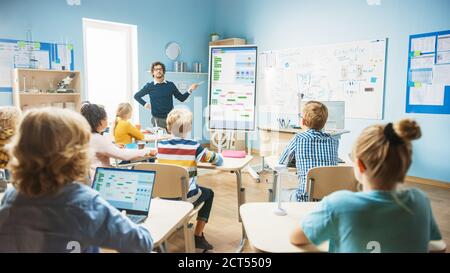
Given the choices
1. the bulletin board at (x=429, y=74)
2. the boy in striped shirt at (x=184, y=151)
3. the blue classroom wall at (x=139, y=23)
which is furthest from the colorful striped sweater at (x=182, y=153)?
the blue classroom wall at (x=139, y=23)

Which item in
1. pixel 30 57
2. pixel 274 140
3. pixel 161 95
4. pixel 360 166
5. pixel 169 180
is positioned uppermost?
pixel 30 57

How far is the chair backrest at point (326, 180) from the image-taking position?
2.35 m

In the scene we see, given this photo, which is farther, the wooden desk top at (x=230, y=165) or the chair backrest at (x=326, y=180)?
the wooden desk top at (x=230, y=165)

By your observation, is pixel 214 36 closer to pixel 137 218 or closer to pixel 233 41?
pixel 233 41

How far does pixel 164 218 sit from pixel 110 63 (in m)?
5.60

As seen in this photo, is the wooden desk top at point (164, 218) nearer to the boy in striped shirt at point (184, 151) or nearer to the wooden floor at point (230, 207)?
the boy in striped shirt at point (184, 151)

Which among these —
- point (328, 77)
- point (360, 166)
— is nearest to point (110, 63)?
point (328, 77)

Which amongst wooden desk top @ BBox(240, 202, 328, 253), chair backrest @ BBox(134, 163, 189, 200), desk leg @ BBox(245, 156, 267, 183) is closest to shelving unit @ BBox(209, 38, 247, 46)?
desk leg @ BBox(245, 156, 267, 183)

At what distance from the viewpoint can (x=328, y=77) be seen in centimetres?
615

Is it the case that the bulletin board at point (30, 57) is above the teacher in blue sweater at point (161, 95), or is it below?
above

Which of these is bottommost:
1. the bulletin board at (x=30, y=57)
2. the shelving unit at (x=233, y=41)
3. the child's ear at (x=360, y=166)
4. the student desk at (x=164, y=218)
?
the student desk at (x=164, y=218)

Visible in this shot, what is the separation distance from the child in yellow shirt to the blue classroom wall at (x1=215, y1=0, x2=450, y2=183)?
2.37 meters

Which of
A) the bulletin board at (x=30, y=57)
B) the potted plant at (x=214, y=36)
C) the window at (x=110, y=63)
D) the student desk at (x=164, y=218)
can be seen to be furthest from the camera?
the potted plant at (x=214, y=36)

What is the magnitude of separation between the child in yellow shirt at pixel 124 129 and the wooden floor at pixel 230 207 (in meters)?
1.19
